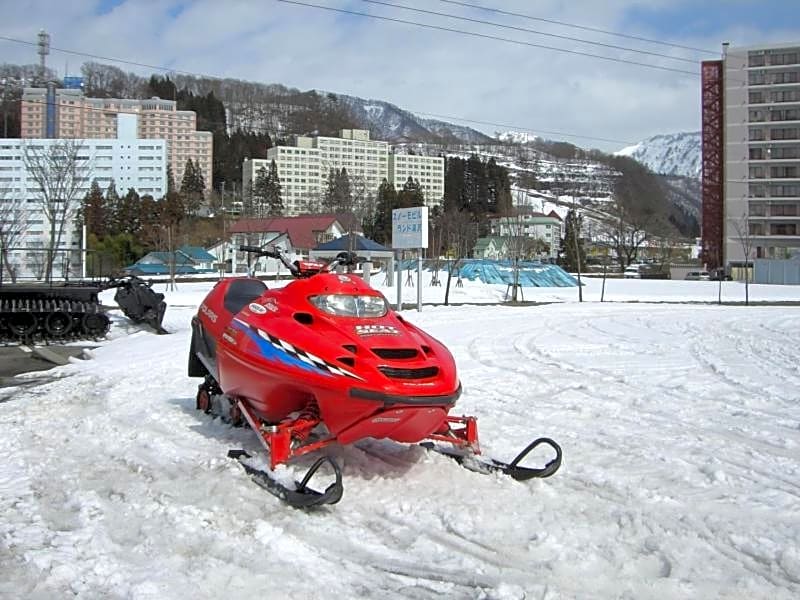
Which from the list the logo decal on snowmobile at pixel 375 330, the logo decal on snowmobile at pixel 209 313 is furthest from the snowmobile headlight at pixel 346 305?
the logo decal on snowmobile at pixel 209 313

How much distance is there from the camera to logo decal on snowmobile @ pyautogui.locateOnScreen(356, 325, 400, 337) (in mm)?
4988

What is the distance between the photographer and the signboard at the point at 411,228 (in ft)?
72.0

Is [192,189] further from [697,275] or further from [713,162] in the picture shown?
[697,275]

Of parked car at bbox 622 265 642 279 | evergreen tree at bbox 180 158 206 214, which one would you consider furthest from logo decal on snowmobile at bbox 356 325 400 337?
evergreen tree at bbox 180 158 206 214

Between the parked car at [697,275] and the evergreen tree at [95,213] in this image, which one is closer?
the parked car at [697,275]

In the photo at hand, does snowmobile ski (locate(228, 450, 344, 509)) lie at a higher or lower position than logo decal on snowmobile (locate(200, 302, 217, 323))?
lower

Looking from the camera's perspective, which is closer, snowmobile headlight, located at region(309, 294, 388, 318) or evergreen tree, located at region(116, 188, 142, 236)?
snowmobile headlight, located at region(309, 294, 388, 318)

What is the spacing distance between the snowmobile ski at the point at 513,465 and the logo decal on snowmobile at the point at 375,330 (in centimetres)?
100

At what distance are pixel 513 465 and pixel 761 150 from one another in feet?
262

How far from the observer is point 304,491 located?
441cm

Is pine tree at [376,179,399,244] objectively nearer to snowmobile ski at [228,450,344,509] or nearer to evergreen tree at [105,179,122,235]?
evergreen tree at [105,179,122,235]

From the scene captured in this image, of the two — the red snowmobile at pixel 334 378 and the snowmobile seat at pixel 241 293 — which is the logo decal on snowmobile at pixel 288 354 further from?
the snowmobile seat at pixel 241 293

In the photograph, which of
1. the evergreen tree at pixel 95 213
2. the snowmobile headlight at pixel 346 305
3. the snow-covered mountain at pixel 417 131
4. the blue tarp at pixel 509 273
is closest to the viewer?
the snowmobile headlight at pixel 346 305

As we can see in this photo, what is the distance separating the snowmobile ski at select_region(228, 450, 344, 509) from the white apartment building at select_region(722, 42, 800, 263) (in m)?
75.2
